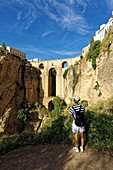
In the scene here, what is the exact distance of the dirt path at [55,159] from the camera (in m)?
4.39

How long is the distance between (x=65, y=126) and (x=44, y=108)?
29.4 metres

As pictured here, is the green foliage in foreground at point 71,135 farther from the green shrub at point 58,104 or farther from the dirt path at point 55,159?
the green shrub at point 58,104

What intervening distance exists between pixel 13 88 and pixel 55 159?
2773 cm

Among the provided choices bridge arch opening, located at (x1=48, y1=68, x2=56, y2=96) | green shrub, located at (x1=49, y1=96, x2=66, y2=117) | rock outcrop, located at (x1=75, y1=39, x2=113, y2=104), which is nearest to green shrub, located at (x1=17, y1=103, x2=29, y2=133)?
green shrub, located at (x1=49, y1=96, x2=66, y2=117)

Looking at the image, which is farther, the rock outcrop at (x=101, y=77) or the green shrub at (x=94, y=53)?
the green shrub at (x=94, y=53)

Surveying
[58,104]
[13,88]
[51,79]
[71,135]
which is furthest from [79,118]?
[51,79]

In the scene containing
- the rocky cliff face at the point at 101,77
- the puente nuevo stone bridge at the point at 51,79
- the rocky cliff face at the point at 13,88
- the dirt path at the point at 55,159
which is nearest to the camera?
the dirt path at the point at 55,159

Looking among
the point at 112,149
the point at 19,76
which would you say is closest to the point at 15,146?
the point at 112,149

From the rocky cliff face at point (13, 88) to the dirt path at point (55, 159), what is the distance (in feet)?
78.9

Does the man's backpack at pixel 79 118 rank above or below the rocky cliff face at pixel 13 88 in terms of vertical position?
below

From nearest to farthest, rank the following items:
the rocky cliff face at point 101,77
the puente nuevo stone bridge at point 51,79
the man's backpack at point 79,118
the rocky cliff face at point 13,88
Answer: the man's backpack at point 79,118, the rocky cliff face at point 101,77, the rocky cliff face at point 13,88, the puente nuevo stone bridge at point 51,79

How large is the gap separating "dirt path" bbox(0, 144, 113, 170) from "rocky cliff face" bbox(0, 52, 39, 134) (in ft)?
78.9

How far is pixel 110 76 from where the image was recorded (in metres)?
17.6

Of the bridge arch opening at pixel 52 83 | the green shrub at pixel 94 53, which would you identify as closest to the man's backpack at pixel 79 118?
the green shrub at pixel 94 53
